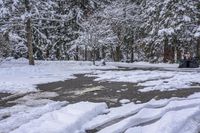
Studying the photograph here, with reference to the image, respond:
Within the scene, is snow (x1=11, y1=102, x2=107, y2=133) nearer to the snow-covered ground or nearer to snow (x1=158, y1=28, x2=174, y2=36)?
the snow-covered ground

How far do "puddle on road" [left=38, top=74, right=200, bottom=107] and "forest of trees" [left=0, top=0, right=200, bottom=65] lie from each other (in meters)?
10.8

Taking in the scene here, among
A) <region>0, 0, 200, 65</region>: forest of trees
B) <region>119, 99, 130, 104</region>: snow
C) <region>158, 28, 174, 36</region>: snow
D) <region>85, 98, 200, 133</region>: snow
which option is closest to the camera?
<region>85, 98, 200, 133</region>: snow

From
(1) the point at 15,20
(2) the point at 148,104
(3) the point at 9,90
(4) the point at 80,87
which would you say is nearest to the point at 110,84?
(4) the point at 80,87

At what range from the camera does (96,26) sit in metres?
34.2

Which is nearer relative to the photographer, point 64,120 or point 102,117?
point 64,120

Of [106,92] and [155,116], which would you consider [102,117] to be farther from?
[106,92]

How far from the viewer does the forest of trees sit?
1213 inches

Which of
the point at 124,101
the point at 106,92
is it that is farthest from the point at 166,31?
the point at 124,101

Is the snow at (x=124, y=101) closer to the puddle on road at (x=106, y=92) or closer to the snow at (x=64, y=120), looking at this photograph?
the puddle on road at (x=106, y=92)

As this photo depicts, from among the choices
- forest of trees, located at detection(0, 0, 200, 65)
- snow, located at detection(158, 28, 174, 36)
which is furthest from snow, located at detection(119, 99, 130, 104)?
snow, located at detection(158, 28, 174, 36)

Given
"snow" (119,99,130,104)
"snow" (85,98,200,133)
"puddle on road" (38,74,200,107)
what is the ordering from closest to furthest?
"snow" (85,98,200,133) < "snow" (119,99,130,104) < "puddle on road" (38,74,200,107)

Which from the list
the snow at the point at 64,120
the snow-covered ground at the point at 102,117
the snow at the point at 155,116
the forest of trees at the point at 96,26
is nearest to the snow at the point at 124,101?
the snow-covered ground at the point at 102,117

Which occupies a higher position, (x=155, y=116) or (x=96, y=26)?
(x=96, y=26)

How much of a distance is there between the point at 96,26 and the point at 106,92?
20.3m
